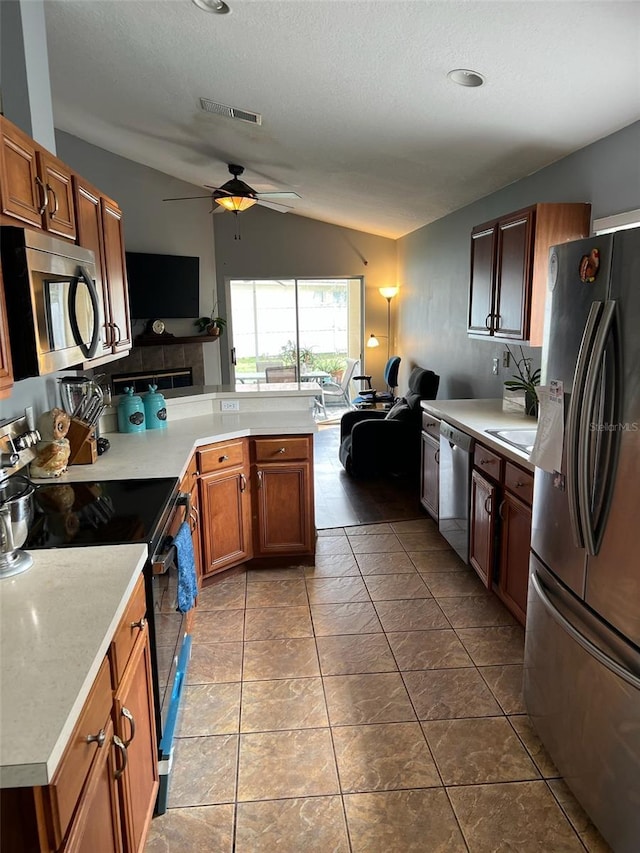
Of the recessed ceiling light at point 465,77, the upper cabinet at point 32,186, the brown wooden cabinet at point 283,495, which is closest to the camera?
the upper cabinet at point 32,186

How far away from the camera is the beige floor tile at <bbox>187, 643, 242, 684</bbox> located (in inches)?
101

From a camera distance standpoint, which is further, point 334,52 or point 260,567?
point 260,567

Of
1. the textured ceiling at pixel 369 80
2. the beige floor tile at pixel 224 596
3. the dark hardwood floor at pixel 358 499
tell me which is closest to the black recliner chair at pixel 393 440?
the dark hardwood floor at pixel 358 499

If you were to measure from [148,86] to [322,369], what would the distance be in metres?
5.11

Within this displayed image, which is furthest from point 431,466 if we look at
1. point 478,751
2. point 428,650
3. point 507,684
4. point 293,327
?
point 293,327

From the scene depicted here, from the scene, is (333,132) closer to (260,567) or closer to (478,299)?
(478,299)

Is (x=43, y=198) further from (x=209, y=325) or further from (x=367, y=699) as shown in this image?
(x=209, y=325)

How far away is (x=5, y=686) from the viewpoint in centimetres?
112

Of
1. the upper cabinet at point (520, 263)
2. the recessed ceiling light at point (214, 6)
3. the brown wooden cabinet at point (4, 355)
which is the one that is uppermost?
the recessed ceiling light at point (214, 6)

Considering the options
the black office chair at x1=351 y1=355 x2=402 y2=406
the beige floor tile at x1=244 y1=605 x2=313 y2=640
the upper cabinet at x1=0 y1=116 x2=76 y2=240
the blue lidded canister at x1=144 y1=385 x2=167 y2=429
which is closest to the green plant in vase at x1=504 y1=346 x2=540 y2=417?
the beige floor tile at x1=244 y1=605 x2=313 y2=640

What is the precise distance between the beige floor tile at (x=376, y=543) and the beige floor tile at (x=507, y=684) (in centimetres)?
132

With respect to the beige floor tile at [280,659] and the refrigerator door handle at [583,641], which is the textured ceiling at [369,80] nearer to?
the refrigerator door handle at [583,641]

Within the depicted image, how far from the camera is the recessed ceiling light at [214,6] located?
2.43 m

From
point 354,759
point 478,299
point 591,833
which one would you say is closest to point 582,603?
point 591,833
